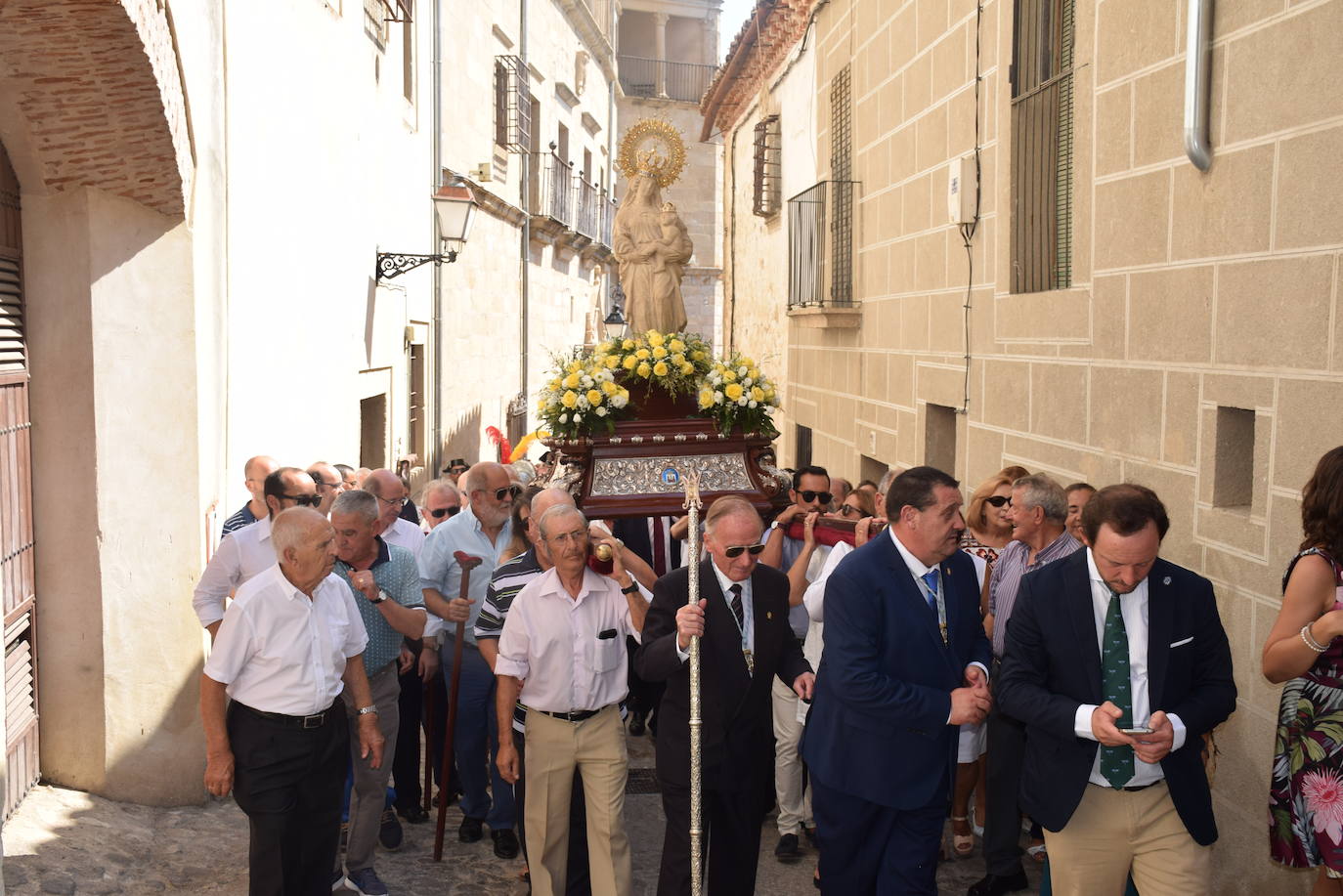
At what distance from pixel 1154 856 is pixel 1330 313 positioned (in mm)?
1977

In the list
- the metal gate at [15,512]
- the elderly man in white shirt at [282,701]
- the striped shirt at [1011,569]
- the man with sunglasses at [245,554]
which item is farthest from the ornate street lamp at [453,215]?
the elderly man in white shirt at [282,701]

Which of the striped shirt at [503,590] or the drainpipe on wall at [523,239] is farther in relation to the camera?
the drainpipe on wall at [523,239]

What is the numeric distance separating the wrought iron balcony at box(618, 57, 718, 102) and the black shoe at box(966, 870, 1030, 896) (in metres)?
33.3

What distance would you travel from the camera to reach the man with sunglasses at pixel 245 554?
552 centimetres

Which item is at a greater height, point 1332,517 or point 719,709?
point 1332,517

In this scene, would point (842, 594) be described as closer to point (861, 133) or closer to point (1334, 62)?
point (1334, 62)

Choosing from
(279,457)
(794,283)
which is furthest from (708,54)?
(279,457)

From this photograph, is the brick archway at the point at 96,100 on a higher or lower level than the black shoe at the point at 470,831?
higher

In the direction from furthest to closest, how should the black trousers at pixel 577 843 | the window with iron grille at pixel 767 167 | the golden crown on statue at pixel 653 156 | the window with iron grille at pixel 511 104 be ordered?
the window with iron grille at pixel 511 104
the window with iron grille at pixel 767 167
the golden crown on statue at pixel 653 156
the black trousers at pixel 577 843

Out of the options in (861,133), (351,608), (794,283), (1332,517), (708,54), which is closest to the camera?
(1332,517)

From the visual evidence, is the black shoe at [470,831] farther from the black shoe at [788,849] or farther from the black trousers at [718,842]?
the black trousers at [718,842]

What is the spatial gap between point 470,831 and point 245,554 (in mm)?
1679

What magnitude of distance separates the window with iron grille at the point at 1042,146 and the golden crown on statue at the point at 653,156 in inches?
195

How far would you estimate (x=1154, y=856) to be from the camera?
368cm
